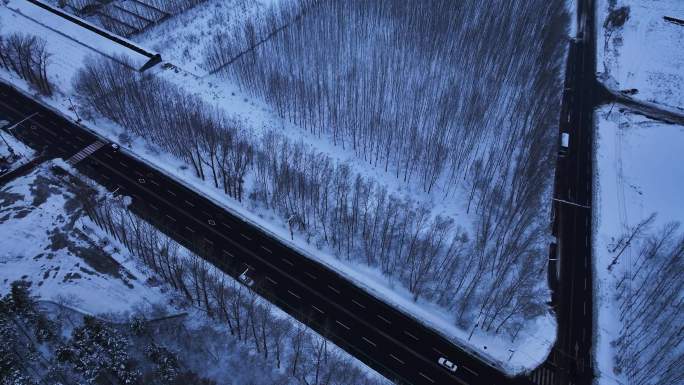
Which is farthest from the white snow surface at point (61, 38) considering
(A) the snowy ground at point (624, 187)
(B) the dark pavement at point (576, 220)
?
(A) the snowy ground at point (624, 187)

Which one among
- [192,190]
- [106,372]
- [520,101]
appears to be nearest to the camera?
[106,372]

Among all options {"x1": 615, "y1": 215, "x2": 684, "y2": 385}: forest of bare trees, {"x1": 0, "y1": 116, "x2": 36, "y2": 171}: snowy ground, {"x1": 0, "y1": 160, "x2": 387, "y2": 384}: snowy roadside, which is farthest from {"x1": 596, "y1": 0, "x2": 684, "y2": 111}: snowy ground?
{"x1": 0, "y1": 116, "x2": 36, "y2": 171}: snowy ground

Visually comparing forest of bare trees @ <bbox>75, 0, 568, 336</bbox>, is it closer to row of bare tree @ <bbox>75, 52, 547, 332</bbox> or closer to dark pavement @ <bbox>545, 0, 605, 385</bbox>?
row of bare tree @ <bbox>75, 52, 547, 332</bbox>

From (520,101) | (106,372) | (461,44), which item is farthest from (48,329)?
(461,44)

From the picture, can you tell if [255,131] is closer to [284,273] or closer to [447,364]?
[284,273]

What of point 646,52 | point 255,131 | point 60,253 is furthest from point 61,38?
point 646,52

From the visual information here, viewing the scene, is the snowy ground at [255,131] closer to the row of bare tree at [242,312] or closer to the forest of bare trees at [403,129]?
the forest of bare trees at [403,129]

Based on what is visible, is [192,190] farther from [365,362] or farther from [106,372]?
[365,362]
